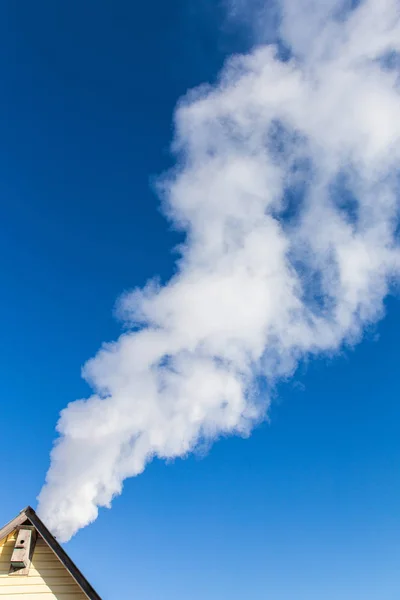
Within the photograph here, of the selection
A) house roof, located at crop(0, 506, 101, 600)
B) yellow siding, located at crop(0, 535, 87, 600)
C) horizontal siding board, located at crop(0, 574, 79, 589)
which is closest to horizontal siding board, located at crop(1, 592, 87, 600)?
yellow siding, located at crop(0, 535, 87, 600)

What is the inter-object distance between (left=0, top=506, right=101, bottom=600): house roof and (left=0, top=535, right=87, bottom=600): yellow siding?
399mm

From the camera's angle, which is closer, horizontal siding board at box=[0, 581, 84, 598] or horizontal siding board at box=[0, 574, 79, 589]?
horizontal siding board at box=[0, 581, 84, 598]

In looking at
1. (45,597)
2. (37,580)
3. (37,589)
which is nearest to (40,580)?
(37,580)

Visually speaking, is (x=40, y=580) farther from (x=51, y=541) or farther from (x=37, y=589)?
(x=51, y=541)

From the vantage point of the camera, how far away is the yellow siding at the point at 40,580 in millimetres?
9914

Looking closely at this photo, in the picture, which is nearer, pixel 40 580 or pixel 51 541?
pixel 40 580

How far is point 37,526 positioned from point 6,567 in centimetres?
115

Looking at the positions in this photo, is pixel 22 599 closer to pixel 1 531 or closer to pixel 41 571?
pixel 41 571

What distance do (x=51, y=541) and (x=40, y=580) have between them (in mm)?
936

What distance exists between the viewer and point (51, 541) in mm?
10594

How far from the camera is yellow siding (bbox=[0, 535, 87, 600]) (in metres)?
9.91

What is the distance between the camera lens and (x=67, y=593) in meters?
10.2

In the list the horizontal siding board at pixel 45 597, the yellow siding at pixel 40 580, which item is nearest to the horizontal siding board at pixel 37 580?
the yellow siding at pixel 40 580

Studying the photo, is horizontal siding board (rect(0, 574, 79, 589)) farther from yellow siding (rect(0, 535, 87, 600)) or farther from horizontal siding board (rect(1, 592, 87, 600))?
horizontal siding board (rect(1, 592, 87, 600))
